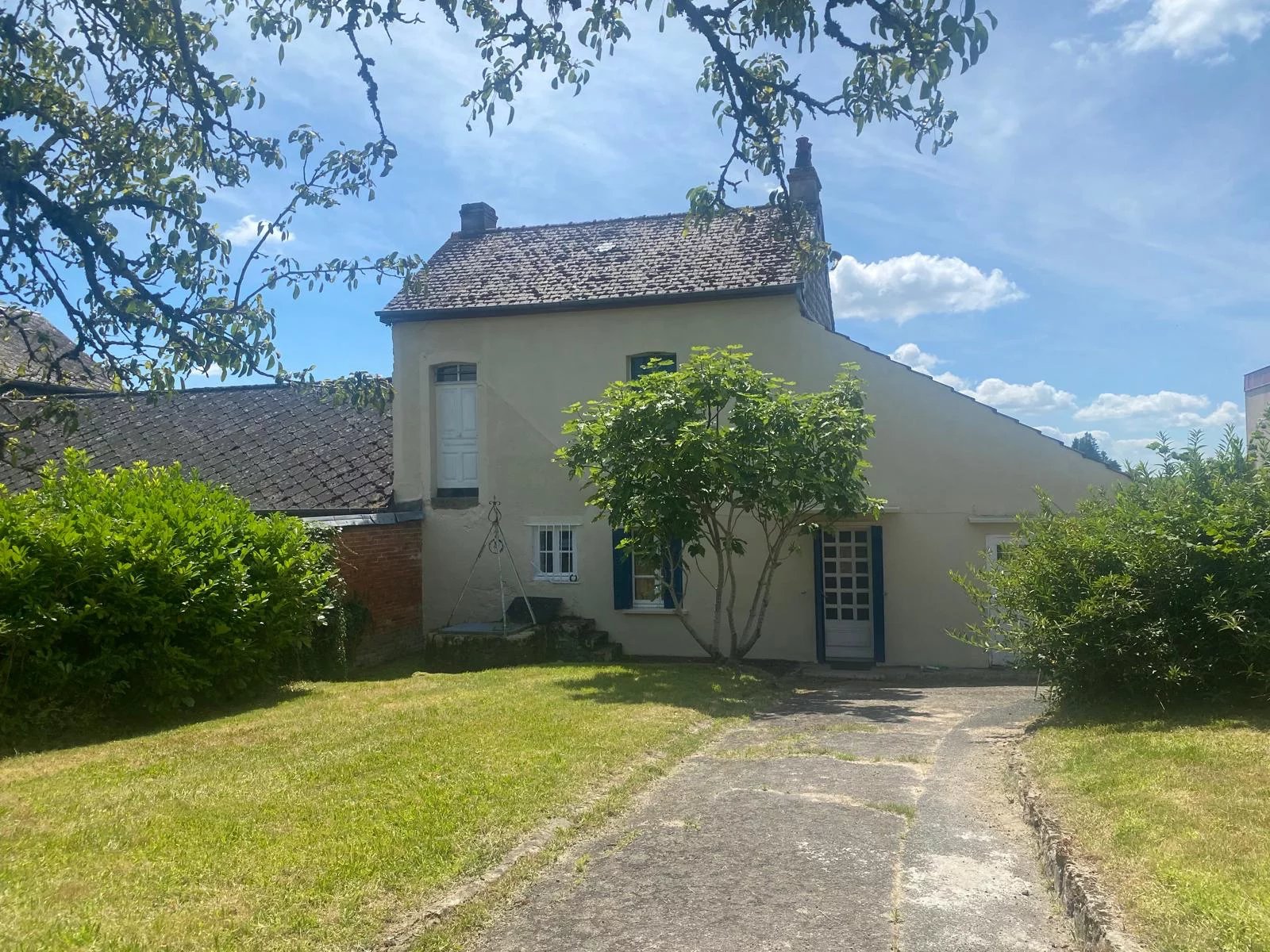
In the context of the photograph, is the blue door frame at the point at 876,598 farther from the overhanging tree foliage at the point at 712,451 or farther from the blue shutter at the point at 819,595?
the overhanging tree foliage at the point at 712,451

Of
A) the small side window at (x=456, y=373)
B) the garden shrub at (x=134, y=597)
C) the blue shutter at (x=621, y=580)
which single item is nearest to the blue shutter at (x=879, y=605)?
the blue shutter at (x=621, y=580)

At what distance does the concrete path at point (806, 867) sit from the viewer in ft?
14.6

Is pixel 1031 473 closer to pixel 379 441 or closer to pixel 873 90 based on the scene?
pixel 873 90

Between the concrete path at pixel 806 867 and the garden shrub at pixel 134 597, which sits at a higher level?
the garden shrub at pixel 134 597

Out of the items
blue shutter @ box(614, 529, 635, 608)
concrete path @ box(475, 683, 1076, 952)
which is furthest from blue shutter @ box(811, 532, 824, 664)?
concrete path @ box(475, 683, 1076, 952)

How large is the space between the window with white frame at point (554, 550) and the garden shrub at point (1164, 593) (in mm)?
8448

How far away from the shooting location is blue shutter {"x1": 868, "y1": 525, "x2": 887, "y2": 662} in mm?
15148

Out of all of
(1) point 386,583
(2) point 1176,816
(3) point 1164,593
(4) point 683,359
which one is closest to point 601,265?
(4) point 683,359

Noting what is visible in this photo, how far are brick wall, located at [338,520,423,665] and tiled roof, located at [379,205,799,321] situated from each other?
12.7 feet

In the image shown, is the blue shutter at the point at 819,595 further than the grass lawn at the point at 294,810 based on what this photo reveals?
Yes

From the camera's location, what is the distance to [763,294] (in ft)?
51.0

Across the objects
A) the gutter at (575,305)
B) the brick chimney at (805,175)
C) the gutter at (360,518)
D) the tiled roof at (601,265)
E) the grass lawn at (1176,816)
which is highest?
the brick chimney at (805,175)

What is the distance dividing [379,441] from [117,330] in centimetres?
1239

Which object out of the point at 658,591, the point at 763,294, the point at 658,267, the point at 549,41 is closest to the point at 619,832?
the point at 549,41
